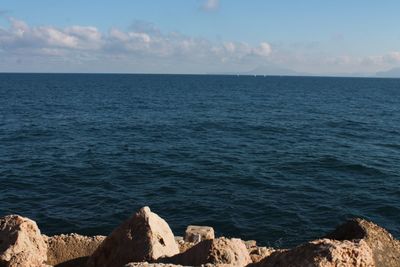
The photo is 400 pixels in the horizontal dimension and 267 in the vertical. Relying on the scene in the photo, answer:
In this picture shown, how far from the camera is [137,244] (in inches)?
534

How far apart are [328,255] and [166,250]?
6.75 metres

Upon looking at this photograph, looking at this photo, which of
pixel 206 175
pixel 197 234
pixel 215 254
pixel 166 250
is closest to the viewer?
pixel 215 254

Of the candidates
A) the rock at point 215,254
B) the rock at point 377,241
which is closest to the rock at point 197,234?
the rock at point 215,254

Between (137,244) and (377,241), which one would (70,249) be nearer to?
(137,244)

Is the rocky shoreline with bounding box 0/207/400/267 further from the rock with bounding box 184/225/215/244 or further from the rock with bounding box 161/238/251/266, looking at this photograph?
the rock with bounding box 184/225/215/244

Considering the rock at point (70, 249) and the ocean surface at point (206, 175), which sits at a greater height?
the rock at point (70, 249)

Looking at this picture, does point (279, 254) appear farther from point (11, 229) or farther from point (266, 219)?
point (266, 219)

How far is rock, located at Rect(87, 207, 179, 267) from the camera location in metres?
13.3

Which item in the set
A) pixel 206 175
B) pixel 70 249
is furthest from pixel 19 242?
pixel 206 175

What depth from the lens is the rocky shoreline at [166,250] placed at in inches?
331

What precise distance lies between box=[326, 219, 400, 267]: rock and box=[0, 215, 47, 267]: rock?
9.66m

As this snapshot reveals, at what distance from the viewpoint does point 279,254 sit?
9.07 m

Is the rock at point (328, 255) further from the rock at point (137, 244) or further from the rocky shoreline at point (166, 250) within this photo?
the rock at point (137, 244)

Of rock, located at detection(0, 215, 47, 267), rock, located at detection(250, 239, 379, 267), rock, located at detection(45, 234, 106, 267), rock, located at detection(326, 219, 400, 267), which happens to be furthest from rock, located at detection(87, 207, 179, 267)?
rock, located at detection(326, 219, 400, 267)
